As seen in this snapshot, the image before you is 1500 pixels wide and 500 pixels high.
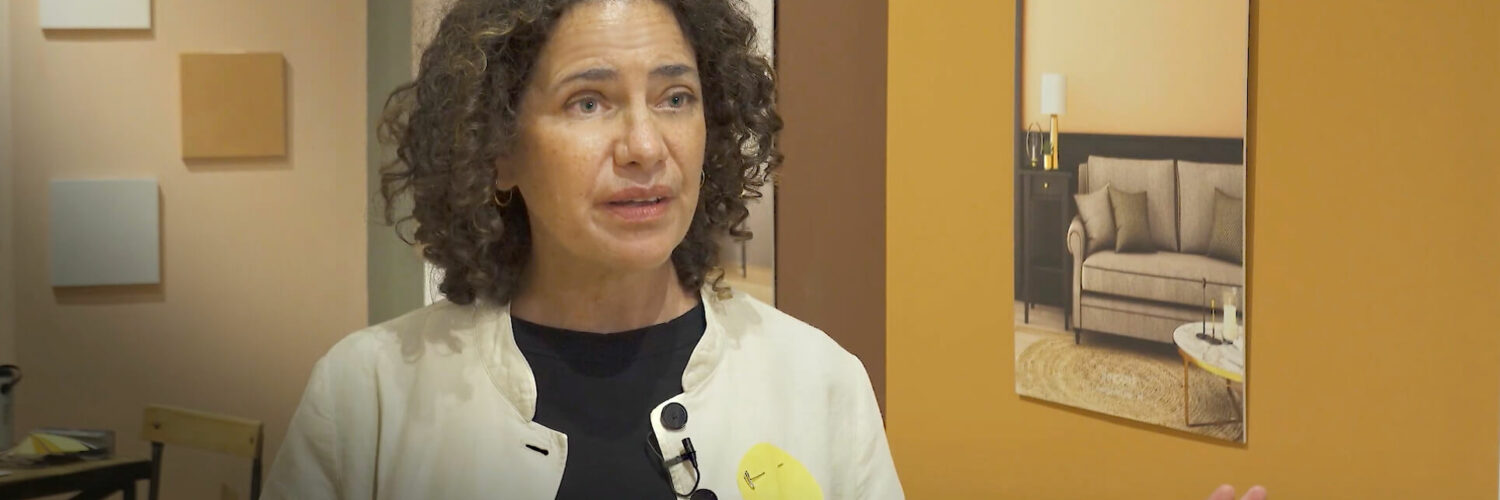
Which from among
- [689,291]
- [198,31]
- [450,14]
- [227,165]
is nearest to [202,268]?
[227,165]

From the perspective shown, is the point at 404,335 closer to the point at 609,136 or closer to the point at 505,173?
the point at 505,173

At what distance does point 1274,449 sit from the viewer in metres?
2.04

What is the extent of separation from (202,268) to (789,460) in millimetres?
721

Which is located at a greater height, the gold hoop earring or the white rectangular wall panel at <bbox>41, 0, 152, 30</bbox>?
the white rectangular wall panel at <bbox>41, 0, 152, 30</bbox>

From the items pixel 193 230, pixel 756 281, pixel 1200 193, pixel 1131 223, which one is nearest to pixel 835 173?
pixel 756 281

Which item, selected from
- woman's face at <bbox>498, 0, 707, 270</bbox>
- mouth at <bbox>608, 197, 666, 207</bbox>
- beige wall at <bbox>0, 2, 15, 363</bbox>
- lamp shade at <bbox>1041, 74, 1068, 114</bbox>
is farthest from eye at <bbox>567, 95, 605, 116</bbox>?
lamp shade at <bbox>1041, 74, 1068, 114</bbox>

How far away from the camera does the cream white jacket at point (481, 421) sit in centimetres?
177

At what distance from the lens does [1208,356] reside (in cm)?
212

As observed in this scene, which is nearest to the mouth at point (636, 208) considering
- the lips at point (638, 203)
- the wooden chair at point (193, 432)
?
the lips at point (638, 203)

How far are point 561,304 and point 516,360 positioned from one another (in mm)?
87

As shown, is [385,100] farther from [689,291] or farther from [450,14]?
[689,291]

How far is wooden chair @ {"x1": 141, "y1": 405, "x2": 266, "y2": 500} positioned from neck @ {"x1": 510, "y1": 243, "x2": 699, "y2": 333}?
335 millimetres

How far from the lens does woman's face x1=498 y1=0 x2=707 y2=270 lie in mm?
1736

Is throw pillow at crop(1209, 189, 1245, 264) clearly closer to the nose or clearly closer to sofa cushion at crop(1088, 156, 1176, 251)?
sofa cushion at crop(1088, 156, 1176, 251)
